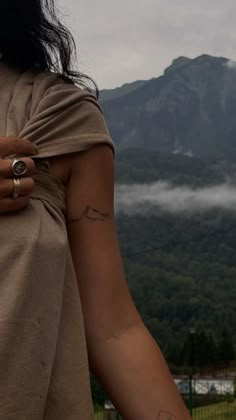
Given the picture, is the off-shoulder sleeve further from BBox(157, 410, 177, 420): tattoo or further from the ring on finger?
BBox(157, 410, 177, 420): tattoo

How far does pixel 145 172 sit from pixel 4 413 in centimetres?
15720

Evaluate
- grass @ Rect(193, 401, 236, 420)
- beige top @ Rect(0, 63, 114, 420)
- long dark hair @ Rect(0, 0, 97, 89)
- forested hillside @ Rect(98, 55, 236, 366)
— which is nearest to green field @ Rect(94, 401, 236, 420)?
grass @ Rect(193, 401, 236, 420)

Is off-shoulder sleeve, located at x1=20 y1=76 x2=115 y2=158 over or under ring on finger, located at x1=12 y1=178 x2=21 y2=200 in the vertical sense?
over

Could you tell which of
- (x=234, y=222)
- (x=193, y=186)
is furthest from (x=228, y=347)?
(x=193, y=186)

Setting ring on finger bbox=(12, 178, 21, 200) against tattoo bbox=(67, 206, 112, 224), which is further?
tattoo bbox=(67, 206, 112, 224)

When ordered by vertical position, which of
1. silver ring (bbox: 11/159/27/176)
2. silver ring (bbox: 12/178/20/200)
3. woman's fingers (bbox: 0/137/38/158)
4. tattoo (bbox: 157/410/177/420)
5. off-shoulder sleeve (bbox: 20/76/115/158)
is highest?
off-shoulder sleeve (bbox: 20/76/115/158)

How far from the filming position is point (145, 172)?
518 ft

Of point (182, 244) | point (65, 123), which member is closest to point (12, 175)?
point (65, 123)

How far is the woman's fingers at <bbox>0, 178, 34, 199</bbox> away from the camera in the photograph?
1.14 metres

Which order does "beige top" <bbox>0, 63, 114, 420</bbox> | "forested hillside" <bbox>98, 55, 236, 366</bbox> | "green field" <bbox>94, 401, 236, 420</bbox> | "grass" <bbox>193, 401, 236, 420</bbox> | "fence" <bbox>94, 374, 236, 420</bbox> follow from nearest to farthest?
1. "beige top" <bbox>0, 63, 114, 420</bbox>
2. "fence" <bbox>94, 374, 236, 420</bbox>
3. "green field" <bbox>94, 401, 236, 420</bbox>
4. "grass" <bbox>193, 401, 236, 420</bbox>
5. "forested hillside" <bbox>98, 55, 236, 366</bbox>

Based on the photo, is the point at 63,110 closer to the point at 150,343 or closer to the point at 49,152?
the point at 49,152

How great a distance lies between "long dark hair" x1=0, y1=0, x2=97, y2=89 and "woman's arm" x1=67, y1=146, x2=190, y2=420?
246 mm

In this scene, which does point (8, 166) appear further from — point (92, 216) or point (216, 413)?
point (216, 413)

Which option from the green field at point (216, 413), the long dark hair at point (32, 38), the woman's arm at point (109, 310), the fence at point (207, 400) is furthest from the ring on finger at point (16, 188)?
the green field at point (216, 413)
